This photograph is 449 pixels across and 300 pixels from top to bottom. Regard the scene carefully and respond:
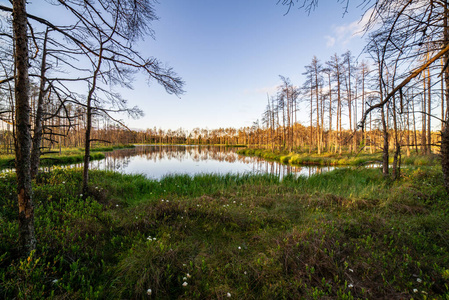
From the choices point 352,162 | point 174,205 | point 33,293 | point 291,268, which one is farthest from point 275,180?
point 352,162

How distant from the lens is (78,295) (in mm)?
1940

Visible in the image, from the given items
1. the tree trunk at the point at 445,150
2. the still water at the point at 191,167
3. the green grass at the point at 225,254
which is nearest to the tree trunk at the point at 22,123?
the green grass at the point at 225,254

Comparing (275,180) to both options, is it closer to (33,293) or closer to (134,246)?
(134,246)

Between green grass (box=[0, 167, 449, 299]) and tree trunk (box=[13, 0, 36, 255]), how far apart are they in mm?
474

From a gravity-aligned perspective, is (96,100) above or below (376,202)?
above

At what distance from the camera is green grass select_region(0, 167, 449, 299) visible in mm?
2096

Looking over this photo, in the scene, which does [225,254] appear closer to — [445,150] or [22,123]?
[22,123]

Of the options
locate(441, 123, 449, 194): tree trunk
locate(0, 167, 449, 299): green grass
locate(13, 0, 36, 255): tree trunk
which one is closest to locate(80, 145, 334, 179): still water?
locate(0, 167, 449, 299): green grass

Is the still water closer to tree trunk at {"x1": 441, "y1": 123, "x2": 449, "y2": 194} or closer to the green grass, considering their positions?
the green grass

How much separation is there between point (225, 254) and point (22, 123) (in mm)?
3339

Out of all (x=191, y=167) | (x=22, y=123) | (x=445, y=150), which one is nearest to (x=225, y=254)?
(x=22, y=123)

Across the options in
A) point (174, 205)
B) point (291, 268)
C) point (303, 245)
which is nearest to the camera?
point (291, 268)

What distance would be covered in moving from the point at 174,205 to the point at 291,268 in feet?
9.91

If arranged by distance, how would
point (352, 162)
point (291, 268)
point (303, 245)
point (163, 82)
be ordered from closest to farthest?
point (291, 268), point (303, 245), point (163, 82), point (352, 162)
